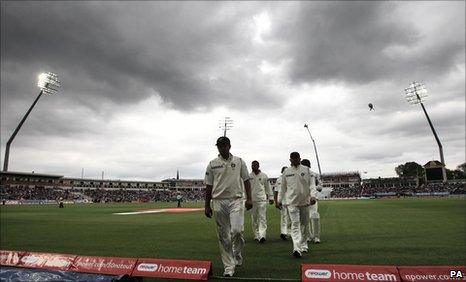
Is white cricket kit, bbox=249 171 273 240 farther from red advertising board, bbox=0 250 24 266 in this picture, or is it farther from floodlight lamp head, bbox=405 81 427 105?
floodlight lamp head, bbox=405 81 427 105

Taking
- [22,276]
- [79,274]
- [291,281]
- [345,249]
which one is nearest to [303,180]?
[345,249]

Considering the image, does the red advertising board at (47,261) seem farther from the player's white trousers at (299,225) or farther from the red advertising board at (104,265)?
the player's white trousers at (299,225)

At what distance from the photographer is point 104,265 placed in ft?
17.7

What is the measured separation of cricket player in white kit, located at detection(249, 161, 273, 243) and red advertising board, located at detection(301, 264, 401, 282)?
5829mm

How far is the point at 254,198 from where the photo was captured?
36.1 feet

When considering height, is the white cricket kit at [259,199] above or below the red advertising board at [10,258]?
above

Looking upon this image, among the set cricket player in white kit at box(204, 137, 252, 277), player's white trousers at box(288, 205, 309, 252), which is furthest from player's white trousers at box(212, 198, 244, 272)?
player's white trousers at box(288, 205, 309, 252)

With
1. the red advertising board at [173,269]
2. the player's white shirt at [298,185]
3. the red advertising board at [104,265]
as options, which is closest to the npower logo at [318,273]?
the red advertising board at [173,269]

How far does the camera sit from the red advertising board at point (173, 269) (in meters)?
5.10

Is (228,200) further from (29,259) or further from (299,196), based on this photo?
(29,259)

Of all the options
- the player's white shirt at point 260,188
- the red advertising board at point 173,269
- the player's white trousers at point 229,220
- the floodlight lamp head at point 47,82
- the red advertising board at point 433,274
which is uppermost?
the floodlight lamp head at point 47,82

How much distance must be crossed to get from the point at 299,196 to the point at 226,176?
2431 mm

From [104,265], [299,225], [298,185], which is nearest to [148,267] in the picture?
[104,265]

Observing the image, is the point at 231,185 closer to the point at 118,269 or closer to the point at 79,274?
the point at 118,269
